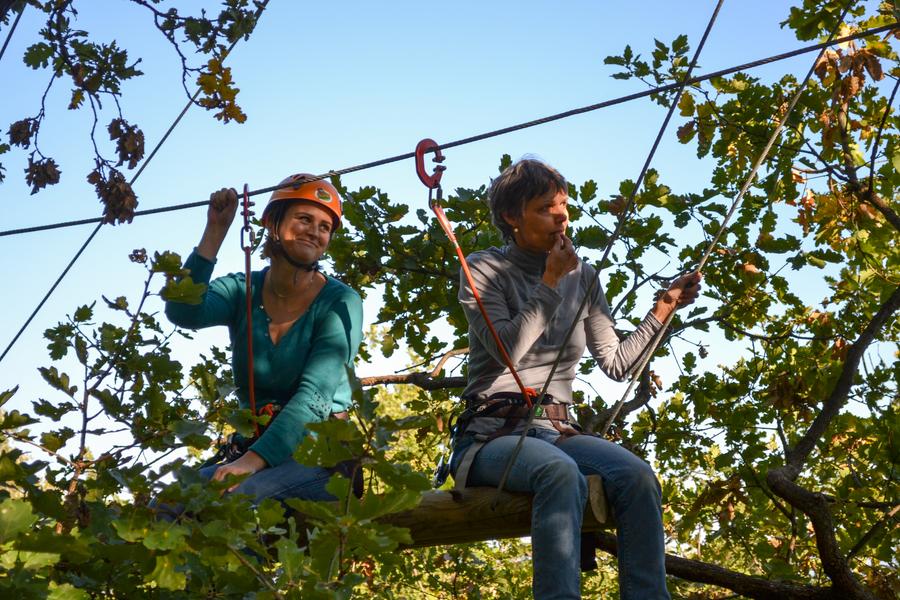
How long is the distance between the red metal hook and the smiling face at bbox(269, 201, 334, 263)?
0.44 m

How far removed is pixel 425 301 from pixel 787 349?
2.10 meters

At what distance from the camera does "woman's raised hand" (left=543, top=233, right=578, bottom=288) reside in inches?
119

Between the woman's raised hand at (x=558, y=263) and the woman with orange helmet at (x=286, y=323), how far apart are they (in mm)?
656

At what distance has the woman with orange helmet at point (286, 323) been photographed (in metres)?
3.01

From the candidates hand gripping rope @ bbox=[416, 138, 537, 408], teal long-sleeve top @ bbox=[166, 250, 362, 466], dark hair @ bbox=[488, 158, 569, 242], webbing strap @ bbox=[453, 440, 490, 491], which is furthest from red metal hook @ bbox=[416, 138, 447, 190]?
webbing strap @ bbox=[453, 440, 490, 491]

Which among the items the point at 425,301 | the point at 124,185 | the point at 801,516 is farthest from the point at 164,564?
the point at 801,516

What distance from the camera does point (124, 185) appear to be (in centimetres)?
291

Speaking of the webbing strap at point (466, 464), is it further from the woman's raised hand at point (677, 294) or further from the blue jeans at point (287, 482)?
the woman's raised hand at point (677, 294)

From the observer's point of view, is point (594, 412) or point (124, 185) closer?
point (124, 185)

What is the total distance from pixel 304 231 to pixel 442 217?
1.88 ft

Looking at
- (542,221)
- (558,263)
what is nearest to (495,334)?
(558,263)

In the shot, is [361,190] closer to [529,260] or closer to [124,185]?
[529,260]

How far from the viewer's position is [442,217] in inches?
119

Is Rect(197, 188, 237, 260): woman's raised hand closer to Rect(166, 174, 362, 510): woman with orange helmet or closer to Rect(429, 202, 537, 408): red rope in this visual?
Rect(166, 174, 362, 510): woman with orange helmet
